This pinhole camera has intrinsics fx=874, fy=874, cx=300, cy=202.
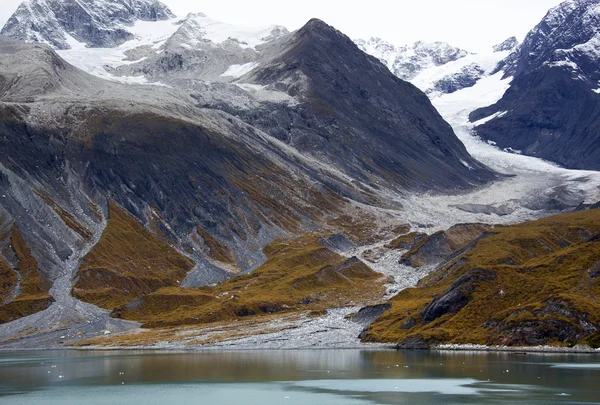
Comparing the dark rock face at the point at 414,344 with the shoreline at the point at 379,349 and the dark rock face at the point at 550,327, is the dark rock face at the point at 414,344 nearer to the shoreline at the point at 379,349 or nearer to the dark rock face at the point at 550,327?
the shoreline at the point at 379,349

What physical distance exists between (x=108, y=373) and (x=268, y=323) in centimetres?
7222

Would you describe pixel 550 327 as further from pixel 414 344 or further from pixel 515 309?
pixel 414 344

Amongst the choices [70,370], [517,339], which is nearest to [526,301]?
[517,339]

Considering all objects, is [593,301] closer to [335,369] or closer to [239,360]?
[335,369]

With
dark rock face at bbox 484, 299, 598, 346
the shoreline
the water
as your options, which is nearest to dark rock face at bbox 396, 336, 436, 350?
the shoreline

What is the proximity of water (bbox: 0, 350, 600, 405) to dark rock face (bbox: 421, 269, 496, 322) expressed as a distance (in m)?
17.4

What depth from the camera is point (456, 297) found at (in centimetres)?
15200

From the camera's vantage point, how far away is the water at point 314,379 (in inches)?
3570

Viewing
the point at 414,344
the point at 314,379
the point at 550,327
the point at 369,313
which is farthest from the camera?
the point at 369,313

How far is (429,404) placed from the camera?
85750mm

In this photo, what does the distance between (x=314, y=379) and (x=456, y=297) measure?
52161 millimetres

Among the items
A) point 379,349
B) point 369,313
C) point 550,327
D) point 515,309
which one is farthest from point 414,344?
point 369,313

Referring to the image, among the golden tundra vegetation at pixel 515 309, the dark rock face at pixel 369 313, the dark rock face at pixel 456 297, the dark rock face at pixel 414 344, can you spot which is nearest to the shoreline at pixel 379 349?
the dark rock face at pixel 414 344

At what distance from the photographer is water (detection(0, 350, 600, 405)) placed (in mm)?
90688
